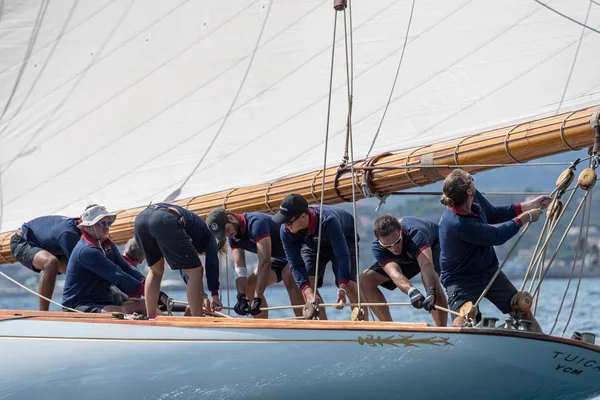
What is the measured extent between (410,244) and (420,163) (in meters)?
0.45

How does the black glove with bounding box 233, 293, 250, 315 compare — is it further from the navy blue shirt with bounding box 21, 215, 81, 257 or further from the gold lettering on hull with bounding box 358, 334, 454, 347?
the gold lettering on hull with bounding box 358, 334, 454, 347

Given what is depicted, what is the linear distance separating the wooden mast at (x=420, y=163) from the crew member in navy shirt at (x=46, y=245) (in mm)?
534

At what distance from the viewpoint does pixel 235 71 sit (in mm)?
7203

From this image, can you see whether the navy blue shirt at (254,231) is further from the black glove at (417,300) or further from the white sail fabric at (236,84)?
the black glove at (417,300)

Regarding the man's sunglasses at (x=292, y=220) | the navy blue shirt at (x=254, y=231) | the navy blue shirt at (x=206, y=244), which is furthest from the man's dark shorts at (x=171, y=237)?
the navy blue shirt at (x=254, y=231)

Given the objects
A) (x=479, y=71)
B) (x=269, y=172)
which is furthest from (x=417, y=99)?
(x=269, y=172)

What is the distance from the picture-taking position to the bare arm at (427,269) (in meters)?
5.66

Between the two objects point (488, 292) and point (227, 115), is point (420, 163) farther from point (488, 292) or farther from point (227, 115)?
point (227, 115)

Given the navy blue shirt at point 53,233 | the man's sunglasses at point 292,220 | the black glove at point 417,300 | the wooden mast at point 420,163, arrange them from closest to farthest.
Answer: the black glove at point 417,300 < the wooden mast at point 420,163 < the man's sunglasses at point 292,220 < the navy blue shirt at point 53,233

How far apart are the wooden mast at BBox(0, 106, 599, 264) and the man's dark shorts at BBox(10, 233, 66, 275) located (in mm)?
590

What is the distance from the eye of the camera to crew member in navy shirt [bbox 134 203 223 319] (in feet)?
18.6

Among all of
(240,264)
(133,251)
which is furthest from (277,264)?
(133,251)

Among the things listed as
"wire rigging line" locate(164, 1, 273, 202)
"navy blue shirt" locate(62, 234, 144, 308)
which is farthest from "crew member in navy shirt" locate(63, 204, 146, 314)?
"wire rigging line" locate(164, 1, 273, 202)

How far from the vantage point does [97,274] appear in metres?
6.12
